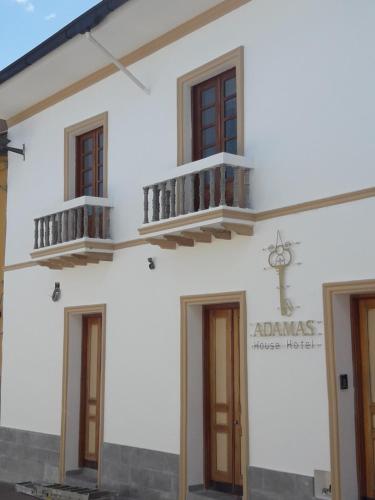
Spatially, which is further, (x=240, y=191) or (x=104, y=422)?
(x=104, y=422)

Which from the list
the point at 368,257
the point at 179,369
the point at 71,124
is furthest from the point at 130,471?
the point at 71,124

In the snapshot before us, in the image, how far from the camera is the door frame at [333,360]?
317 inches

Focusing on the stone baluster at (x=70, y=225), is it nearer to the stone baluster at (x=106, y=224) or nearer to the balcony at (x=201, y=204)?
the stone baluster at (x=106, y=224)

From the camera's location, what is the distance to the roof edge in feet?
35.6

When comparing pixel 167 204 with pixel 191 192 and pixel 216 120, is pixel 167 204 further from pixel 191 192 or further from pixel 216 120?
pixel 216 120

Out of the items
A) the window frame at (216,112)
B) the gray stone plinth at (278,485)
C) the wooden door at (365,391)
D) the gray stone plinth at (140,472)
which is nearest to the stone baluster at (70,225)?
the window frame at (216,112)

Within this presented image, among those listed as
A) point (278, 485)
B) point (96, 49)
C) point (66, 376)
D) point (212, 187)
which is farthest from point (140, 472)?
point (96, 49)

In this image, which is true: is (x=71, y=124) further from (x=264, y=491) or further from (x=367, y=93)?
(x=264, y=491)

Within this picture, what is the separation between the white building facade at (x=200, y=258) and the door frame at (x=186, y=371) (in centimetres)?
3

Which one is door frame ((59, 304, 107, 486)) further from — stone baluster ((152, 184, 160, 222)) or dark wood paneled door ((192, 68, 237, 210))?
dark wood paneled door ((192, 68, 237, 210))

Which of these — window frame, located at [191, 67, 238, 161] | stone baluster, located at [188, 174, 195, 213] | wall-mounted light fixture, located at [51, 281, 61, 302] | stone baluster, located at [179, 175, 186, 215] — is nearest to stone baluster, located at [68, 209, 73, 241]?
wall-mounted light fixture, located at [51, 281, 61, 302]

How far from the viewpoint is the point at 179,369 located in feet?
34.2

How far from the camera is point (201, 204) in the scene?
9.59m

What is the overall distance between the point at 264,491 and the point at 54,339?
5.62 metres
